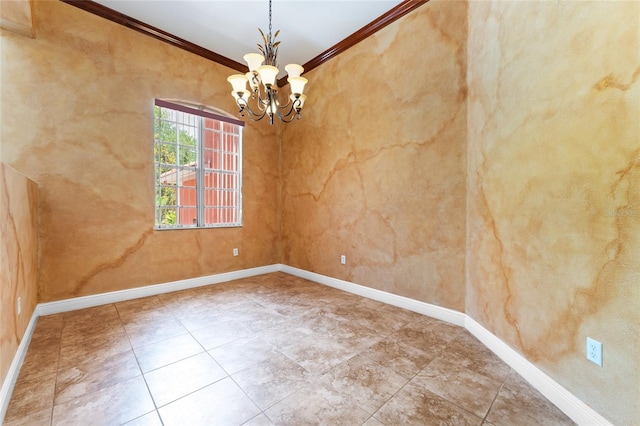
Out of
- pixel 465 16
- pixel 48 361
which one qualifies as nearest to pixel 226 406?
pixel 48 361

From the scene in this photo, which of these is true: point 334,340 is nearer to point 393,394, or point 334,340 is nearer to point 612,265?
point 393,394

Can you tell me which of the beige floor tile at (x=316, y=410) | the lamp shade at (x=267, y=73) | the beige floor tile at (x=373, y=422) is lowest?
the beige floor tile at (x=373, y=422)

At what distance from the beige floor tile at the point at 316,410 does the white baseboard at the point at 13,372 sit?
4.69 ft

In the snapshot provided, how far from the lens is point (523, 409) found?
143 centimetres

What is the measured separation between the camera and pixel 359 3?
2.82 meters

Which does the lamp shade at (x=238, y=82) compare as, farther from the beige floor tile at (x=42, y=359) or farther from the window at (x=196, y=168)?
the beige floor tile at (x=42, y=359)

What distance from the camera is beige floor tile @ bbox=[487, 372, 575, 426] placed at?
53.2 inches

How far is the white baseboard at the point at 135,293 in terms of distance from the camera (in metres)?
2.70

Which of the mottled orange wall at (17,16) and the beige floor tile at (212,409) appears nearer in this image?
the beige floor tile at (212,409)

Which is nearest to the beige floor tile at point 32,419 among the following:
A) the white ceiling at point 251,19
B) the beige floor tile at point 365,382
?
the beige floor tile at point 365,382

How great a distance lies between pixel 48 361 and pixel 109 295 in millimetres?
1249

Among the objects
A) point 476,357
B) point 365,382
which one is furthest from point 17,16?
point 476,357

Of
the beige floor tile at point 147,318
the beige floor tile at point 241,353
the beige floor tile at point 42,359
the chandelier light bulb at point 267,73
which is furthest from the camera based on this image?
the beige floor tile at point 147,318

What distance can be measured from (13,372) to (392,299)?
10.4 feet
